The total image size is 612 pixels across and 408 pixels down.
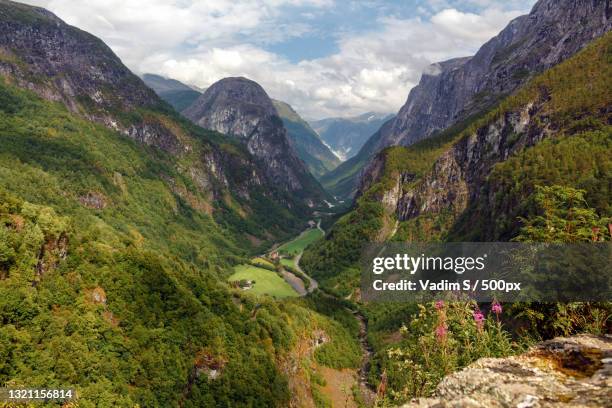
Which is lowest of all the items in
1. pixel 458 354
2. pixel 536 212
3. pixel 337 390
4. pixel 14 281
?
pixel 337 390

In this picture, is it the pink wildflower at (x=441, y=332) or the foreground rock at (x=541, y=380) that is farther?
→ the pink wildflower at (x=441, y=332)

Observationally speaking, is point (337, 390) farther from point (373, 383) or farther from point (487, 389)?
point (487, 389)

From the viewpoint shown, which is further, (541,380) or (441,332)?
(441,332)

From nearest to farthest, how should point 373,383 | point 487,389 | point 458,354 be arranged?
point 487,389, point 458,354, point 373,383

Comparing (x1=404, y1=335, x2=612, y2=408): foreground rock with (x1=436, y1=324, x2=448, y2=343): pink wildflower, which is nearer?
(x1=404, y1=335, x2=612, y2=408): foreground rock

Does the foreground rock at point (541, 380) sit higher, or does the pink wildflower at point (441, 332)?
the pink wildflower at point (441, 332)

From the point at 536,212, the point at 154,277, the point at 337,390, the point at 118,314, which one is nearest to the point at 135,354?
the point at 118,314

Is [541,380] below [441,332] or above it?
below

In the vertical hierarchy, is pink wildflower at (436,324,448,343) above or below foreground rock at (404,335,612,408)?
above
